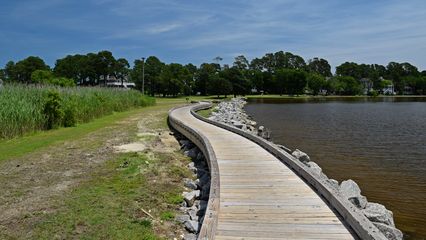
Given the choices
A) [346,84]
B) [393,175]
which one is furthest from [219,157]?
[346,84]

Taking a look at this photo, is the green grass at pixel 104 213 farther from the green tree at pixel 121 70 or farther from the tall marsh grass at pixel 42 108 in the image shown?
the green tree at pixel 121 70

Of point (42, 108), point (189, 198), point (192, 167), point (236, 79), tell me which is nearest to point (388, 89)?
point (236, 79)

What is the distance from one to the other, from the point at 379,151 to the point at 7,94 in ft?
54.5

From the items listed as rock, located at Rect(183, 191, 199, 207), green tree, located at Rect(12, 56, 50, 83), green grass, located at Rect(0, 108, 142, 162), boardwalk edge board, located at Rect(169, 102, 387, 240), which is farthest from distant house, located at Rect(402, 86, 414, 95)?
rock, located at Rect(183, 191, 199, 207)

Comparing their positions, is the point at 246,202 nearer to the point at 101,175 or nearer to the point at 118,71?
the point at 101,175

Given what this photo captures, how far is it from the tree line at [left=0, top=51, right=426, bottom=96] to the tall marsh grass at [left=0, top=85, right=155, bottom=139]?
32.8 m

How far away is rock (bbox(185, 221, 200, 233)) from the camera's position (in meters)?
6.18

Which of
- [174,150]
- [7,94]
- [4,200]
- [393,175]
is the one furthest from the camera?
[7,94]

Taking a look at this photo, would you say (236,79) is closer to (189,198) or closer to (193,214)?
(189,198)

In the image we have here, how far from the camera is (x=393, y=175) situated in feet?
38.6

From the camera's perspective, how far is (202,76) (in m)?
80.1

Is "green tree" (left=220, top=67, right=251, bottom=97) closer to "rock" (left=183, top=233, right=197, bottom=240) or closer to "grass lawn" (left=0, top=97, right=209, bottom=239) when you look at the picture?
"grass lawn" (left=0, top=97, right=209, bottom=239)

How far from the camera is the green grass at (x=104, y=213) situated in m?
5.79

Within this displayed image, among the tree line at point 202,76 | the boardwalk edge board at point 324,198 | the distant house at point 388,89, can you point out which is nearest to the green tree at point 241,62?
the tree line at point 202,76
